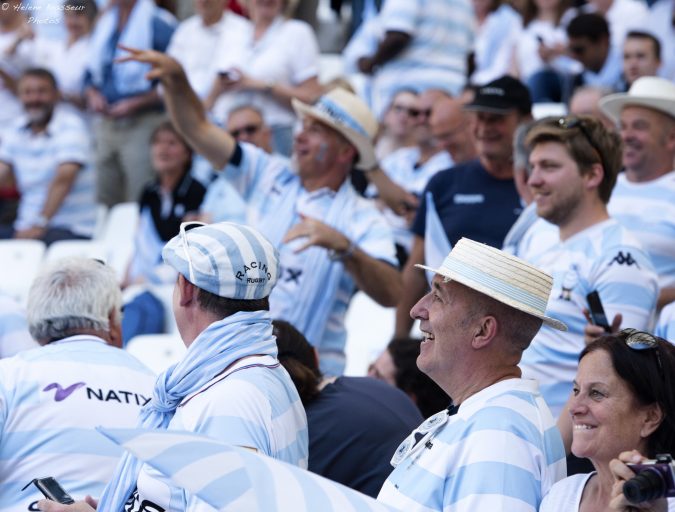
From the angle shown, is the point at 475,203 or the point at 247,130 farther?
the point at 247,130

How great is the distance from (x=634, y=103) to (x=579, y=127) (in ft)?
3.23

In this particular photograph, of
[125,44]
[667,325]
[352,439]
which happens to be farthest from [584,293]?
[125,44]

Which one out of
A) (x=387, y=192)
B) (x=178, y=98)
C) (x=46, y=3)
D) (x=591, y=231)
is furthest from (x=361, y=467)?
(x=46, y=3)

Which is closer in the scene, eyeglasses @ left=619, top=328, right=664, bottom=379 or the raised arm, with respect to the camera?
eyeglasses @ left=619, top=328, right=664, bottom=379

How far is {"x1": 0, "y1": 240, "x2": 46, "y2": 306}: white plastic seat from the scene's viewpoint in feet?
25.2

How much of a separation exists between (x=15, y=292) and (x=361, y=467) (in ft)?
13.7

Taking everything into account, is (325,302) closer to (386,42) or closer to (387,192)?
(387,192)

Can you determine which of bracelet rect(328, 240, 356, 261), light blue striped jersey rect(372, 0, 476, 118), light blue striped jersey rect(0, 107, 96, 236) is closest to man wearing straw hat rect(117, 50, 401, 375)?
bracelet rect(328, 240, 356, 261)

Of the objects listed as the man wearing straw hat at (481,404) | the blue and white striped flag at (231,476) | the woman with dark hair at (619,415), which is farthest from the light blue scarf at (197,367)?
the woman with dark hair at (619,415)

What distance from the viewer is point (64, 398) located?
3.62m

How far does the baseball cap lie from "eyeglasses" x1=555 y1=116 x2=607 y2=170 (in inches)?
66.0

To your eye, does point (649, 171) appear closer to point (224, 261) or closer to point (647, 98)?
point (647, 98)

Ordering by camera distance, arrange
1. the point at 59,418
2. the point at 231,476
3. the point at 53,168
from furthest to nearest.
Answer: the point at 53,168 → the point at 59,418 → the point at 231,476

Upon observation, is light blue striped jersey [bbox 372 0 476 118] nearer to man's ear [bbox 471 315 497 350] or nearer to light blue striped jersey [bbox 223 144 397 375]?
light blue striped jersey [bbox 223 144 397 375]
